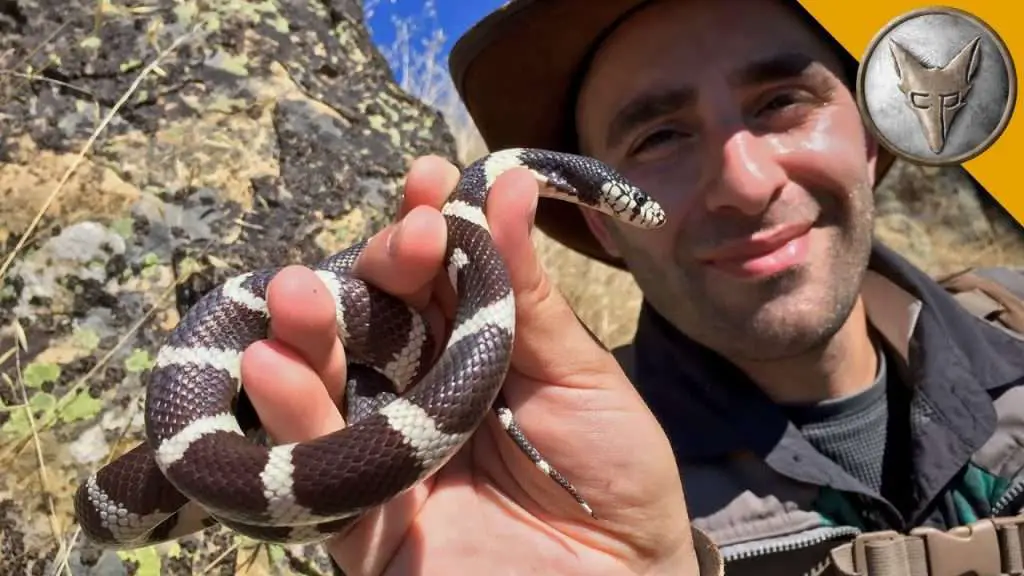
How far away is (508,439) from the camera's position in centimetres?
208

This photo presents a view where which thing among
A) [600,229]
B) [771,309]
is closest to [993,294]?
[771,309]

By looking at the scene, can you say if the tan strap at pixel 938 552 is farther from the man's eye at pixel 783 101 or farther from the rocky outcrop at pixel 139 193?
the rocky outcrop at pixel 139 193

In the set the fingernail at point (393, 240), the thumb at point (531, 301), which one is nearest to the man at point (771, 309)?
the thumb at point (531, 301)

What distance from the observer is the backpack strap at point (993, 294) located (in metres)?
3.46

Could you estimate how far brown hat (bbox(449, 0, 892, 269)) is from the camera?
10.9 ft

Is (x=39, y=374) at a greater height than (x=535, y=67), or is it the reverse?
(x=535, y=67)

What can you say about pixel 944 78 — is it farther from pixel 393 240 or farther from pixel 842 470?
pixel 393 240

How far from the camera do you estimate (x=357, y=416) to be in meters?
1.98

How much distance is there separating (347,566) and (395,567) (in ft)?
0.40

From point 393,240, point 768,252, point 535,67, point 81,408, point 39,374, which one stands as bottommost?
point 768,252

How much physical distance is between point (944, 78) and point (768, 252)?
3.01 feet

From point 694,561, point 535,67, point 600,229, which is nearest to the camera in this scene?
point 694,561

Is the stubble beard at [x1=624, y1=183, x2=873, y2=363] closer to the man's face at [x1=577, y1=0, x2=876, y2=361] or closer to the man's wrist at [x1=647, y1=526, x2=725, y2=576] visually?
the man's face at [x1=577, y1=0, x2=876, y2=361]

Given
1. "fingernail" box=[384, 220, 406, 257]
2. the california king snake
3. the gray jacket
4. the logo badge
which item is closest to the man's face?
the logo badge
